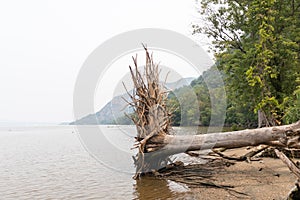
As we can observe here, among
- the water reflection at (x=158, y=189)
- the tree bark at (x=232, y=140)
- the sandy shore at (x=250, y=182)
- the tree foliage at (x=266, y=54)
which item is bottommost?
the water reflection at (x=158, y=189)

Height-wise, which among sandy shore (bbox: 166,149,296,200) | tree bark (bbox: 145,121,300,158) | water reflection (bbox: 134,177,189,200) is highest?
tree bark (bbox: 145,121,300,158)

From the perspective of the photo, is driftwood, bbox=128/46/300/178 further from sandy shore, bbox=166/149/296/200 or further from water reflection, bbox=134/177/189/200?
sandy shore, bbox=166/149/296/200

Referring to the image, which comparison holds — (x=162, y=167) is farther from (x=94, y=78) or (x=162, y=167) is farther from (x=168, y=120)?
(x=94, y=78)

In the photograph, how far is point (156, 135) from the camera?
28.3 ft

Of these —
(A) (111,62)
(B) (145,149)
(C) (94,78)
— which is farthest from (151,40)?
(B) (145,149)

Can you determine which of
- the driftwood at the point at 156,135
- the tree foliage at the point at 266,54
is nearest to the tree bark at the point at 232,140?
the driftwood at the point at 156,135

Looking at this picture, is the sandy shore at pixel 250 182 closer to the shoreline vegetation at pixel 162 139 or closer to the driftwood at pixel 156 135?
the shoreline vegetation at pixel 162 139

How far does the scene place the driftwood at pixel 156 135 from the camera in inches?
311

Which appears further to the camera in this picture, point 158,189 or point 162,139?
point 162,139

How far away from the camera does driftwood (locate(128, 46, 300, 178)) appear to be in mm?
7893

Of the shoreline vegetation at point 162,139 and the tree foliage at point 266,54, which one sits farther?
the tree foliage at point 266,54

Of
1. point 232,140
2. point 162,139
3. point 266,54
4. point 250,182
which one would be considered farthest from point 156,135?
point 266,54

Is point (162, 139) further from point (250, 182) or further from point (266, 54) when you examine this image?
point (266, 54)

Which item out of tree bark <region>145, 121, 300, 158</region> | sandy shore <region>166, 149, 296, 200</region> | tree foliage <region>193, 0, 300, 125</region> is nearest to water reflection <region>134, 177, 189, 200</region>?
sandy shore <region>166, 149, 296, 200</region>
